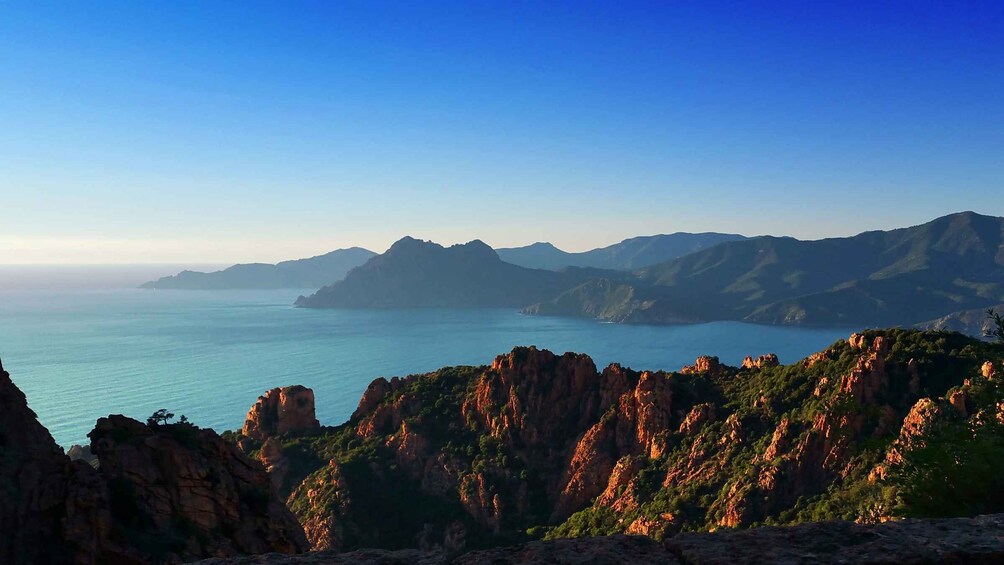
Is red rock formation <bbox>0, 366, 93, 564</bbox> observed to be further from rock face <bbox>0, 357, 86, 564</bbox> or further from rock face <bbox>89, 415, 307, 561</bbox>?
rock face <bbox>89, 415, 307, 561</bbox>

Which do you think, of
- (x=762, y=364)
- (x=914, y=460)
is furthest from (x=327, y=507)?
(x=914, y=460)

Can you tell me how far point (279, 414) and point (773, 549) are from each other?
6555 cm

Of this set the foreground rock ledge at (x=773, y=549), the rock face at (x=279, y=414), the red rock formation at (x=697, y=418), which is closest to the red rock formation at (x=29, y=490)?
the foreground rock ledge at (x=773, y=549)

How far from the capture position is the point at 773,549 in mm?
4859

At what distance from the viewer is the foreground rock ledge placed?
4.55 metres

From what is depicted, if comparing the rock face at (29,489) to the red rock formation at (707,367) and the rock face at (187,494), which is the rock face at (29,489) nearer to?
the rock face at (187,494)

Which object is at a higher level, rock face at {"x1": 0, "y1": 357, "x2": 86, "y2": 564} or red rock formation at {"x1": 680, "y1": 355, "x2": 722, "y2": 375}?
rock face at {"x1": 0, "y1": 357, "x2": 86, "y2": 564}

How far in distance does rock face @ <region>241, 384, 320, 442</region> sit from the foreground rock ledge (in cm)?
6234

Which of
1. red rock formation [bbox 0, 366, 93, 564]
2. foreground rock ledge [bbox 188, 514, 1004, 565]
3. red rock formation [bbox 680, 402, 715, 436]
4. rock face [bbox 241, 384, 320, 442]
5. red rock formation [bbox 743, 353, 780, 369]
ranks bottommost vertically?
rock face [bbox 241, 384, 320, 442]

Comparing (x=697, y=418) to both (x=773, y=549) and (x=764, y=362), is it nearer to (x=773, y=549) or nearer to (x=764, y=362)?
(x=764, y=362)

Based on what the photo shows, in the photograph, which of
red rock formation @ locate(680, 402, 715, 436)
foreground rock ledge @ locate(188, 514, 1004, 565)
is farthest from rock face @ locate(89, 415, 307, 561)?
red rock formation @ locate(680, 402, 715, 436)

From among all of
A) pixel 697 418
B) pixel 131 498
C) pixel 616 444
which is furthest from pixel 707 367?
pixel 131 498

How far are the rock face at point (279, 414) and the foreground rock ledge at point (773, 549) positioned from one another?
205 feet

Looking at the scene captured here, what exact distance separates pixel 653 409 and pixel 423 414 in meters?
22.8
